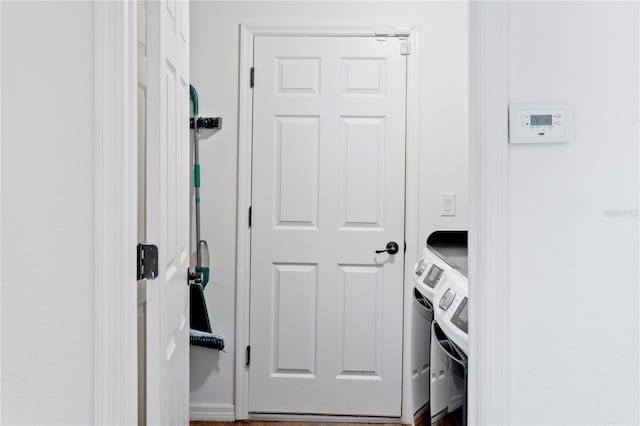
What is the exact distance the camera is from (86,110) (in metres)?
1.19

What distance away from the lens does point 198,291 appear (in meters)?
2.58

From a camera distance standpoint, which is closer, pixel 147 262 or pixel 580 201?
pixel 580 201

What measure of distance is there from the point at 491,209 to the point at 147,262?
2.54 feet

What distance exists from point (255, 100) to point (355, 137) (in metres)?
0.52

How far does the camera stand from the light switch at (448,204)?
8.98ft

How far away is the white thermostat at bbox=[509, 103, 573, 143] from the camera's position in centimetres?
116

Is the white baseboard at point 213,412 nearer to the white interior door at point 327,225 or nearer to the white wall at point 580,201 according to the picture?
the white interior door at point 327,225

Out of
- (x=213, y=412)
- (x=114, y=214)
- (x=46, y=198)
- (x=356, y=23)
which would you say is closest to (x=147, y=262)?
(x=114, y=214)

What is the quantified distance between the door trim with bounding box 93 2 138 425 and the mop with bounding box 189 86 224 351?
1340mm

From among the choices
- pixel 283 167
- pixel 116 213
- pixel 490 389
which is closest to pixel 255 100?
pixel 283 167

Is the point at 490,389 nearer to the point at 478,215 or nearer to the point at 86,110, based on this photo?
the point at 478,215

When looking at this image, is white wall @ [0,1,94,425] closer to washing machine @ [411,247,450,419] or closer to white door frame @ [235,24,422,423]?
washing machine @ [411,247,450,419]

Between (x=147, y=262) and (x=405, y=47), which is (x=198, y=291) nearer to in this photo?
(x=147, y=262)

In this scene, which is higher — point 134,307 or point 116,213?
point 116,213
